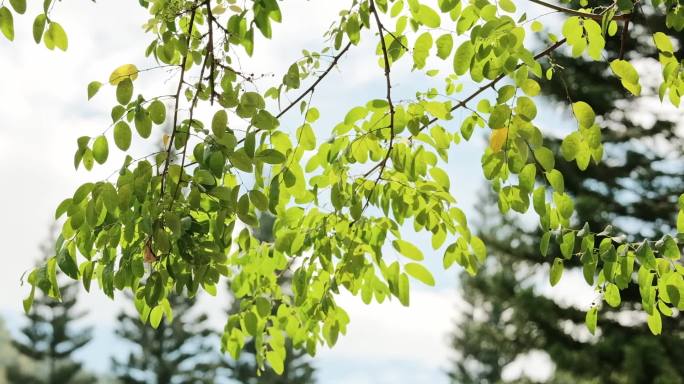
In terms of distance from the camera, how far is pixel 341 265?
9.19 ft

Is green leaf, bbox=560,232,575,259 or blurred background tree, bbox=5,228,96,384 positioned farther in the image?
blurred background tree, bbox=5,228,96,384

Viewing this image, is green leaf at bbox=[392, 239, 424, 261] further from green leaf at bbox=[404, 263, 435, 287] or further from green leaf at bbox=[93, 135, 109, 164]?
green leaf at bbox=[93, 135, 109, 164]

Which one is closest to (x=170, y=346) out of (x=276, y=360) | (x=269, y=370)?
(x=269, y=370)

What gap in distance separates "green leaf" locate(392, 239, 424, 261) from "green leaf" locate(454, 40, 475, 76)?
0.81m

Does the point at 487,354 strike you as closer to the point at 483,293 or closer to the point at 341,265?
the point at 483,293

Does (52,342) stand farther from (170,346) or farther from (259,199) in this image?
(259,199)

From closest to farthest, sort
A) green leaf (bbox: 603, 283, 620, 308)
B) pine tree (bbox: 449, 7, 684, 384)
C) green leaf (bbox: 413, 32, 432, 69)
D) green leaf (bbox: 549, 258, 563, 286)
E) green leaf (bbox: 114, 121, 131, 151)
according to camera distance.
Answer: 1. green leaf (bbox: 114, 121, 131, 151)
2. green leaf (bbox: 413, 32, 432, 69)
3. green leaf (bbox: 549, 258, 563, 286)
4. green leaf (bbox: 603, 283, 620, 308)
5. pine tree (bbox: 449, 7, 684, 384)

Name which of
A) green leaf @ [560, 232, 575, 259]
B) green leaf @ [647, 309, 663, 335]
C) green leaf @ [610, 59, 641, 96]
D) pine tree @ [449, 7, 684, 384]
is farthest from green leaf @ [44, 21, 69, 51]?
pine tree @ [449, 7, 684, 384]

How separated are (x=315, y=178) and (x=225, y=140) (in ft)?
2.77

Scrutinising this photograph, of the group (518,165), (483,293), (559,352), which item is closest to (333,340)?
(518,165)

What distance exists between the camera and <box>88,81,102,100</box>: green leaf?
1921 mm

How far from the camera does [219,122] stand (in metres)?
1.83

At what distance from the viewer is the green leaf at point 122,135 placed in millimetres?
1930

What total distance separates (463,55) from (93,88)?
913mm
